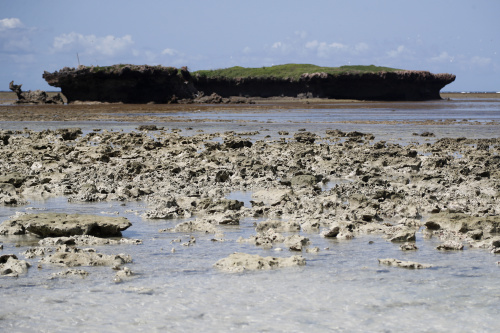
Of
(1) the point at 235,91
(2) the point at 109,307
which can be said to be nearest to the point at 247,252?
(2) the point at 109,307

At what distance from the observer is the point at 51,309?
18.7ft

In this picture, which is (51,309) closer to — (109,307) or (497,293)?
(109,307)

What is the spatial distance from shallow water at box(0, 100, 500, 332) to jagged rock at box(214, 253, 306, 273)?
0.43 ft

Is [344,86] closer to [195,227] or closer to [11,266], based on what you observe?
[195,227]

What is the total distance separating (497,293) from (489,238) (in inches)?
87.8

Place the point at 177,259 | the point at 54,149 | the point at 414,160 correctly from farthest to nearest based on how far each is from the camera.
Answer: the point at 54,149
the point at 414,160
the point at 177,259

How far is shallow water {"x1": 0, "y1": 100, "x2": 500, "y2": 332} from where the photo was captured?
5.40 m

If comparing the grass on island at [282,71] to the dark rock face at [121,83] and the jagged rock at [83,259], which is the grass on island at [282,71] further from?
the jagged rock at [83,259]

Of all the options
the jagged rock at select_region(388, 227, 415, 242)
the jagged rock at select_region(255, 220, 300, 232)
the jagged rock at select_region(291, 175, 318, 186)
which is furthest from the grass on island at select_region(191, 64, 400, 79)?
the jagged rock at select_region(388, 227, 415, 242)

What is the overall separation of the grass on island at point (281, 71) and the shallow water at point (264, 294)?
341 ft

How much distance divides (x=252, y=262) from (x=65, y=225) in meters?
2.75

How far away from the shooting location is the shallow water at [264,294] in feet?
17.7

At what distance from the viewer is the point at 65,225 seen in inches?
335

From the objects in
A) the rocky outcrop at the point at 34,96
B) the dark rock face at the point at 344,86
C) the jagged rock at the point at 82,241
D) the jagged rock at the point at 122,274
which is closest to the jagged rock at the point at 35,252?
the jagged rock at the point at 82,241
